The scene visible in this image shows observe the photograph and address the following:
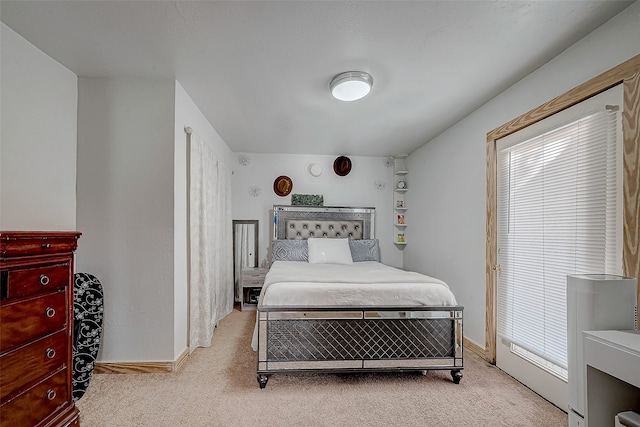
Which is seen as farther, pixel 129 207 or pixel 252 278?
pixel 252 278

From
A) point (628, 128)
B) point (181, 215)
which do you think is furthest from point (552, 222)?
point (181, 215)

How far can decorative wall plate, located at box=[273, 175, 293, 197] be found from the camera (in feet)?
16.1

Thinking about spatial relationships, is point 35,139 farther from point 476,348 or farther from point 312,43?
point 476,348

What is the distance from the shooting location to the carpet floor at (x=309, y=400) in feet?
6.19

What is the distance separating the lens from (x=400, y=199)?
516cm

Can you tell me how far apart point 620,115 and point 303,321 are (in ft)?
7.63

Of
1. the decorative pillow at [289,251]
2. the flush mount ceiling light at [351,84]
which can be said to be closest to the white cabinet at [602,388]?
the flush mount ceiling light at [351,84]

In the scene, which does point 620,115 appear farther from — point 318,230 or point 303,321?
point 318,230

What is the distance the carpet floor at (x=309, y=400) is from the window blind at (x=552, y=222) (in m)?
0.44

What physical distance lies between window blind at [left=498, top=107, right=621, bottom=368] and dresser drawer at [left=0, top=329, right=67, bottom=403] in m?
2.98

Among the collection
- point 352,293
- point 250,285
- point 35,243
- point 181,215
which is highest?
point 181,215

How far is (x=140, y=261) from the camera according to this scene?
253cm

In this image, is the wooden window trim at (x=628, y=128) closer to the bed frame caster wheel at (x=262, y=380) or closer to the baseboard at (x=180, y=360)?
the bed frame caster wheel at (x=262, y=380)

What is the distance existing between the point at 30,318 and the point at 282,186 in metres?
3.64
